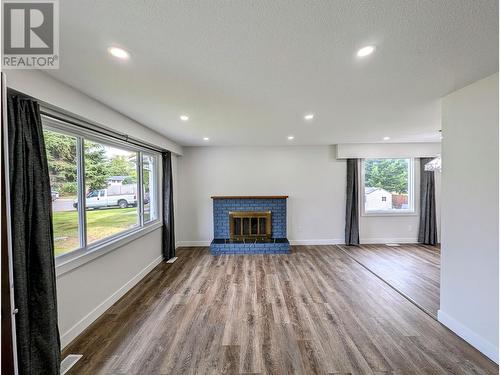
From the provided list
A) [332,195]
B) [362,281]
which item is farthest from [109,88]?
[332,195]

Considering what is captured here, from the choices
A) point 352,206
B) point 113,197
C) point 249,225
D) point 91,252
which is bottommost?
point 249,225

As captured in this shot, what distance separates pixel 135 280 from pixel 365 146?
5.54 m

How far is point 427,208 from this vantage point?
5.32 metres

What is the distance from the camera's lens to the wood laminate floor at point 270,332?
184cm

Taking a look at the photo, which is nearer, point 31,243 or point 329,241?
point 31,243

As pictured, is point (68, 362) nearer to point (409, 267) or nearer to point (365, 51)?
Answer: point (365, 51)

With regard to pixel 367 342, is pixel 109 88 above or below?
above

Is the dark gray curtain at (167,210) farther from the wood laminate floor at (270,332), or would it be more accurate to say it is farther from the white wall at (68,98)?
the white wall at (68,98)

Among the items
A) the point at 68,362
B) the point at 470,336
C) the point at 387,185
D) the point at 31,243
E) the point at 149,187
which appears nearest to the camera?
the point at 31,243

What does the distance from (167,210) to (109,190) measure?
1.55 metres

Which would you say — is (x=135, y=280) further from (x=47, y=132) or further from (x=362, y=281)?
(x=362, y=281)

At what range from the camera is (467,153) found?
2.10 meters

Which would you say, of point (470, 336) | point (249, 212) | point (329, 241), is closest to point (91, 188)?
point (249, 212)

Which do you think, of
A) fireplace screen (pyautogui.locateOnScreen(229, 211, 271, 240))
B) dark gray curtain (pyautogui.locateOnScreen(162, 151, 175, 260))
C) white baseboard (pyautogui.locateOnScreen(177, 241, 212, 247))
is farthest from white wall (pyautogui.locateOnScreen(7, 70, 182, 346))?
fireplace screen (pyautogui.locateOnScreen(229, 211, 271, 240))
